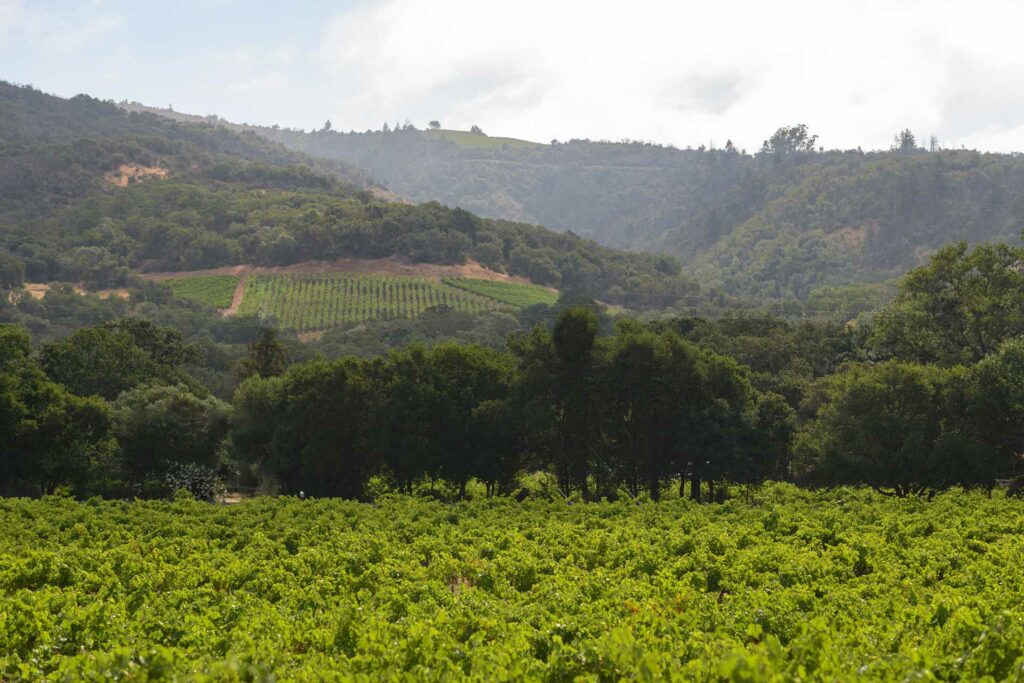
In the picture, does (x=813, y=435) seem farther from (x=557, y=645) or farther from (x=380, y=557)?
(x=557, y=645)

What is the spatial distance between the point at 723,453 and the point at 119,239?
138m

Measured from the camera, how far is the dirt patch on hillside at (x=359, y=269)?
142 meters

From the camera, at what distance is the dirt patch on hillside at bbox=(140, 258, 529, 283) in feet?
465

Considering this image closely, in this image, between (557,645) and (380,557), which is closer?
(557,645)

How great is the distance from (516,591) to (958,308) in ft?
120

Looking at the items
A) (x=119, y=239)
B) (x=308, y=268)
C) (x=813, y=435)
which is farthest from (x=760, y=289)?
(x=813, y=435)

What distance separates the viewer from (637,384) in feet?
130

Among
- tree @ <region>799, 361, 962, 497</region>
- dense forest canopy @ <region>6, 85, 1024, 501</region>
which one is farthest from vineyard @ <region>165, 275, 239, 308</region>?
tree @ <region>799, 361, 962, 497</region>

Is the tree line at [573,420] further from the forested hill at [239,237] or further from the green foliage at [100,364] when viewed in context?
the forested hill at [239,237]

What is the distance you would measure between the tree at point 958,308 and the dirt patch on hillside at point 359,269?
10148cm

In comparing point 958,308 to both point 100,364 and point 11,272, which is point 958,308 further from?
point 11,272

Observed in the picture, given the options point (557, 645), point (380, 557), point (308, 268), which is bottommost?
point (380, 557)

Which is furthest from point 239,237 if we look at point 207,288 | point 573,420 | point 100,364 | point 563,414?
point 573,420

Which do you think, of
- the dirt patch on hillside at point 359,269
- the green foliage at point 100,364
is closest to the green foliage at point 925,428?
the green foliage at point 100,364
